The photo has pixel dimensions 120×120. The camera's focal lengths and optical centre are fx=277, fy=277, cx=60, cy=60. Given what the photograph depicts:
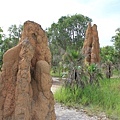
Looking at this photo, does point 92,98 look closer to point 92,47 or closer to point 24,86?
point 24,86

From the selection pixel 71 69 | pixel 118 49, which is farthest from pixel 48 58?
pixel 118 49

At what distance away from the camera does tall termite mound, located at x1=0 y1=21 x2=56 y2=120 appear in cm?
439

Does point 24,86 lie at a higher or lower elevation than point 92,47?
lower

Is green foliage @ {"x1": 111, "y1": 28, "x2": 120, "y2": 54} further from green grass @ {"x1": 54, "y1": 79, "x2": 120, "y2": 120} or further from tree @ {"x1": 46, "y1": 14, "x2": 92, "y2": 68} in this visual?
green grass @ {"x1": 54, "y1": 79, "x2": 120, "y2": 120}

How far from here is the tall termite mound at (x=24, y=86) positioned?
173 inches

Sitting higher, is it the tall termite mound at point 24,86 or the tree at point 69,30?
the tree at point 69,30

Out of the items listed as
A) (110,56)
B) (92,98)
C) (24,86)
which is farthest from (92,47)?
(24,86)

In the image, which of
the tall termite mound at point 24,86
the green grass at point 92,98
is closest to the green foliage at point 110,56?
the green grass at point 92,98

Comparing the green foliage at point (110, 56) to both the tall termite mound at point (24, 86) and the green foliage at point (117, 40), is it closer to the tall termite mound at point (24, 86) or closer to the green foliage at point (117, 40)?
the green foliage at point (117, 40)

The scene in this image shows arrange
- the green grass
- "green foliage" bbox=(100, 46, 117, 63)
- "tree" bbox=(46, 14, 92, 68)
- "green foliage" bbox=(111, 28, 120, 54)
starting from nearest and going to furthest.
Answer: the green grass
"green foliage" bbox=(100, 46, 117, 63)
"green foliage" bbox=(111, 28, 120, 54)
"tree" bbox=(46, 14, 92, 68)

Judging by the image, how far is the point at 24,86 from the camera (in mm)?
4395

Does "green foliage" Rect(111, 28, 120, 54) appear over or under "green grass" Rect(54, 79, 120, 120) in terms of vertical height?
over

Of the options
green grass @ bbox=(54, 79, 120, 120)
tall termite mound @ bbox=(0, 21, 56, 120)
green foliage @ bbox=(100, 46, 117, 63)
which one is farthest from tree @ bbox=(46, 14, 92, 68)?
tall termite mound @ bbox=(0, 21, 56, 120)

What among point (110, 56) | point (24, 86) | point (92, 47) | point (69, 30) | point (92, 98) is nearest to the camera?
point (24, 86)
